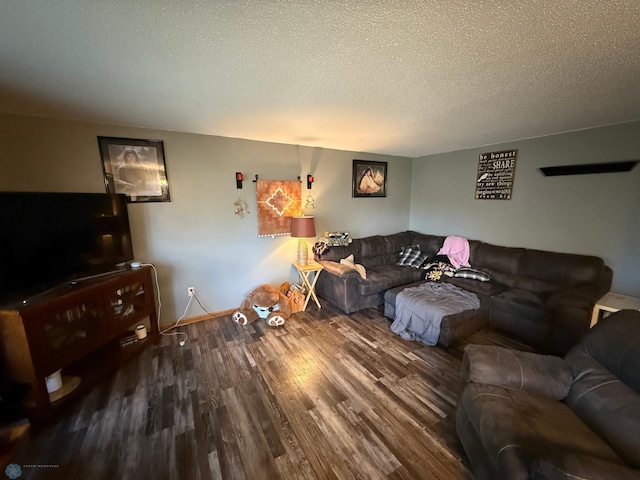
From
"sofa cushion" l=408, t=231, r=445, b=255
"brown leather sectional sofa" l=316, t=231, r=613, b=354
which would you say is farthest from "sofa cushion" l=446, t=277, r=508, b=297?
"sofa cushion" l=408, t=231, r=445, b=255

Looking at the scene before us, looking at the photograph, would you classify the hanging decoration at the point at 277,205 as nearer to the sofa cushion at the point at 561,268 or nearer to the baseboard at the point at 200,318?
the baseboard at the point at 200,318

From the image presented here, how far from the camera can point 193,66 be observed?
1449mm

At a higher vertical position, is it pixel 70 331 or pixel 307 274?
pixel 70 331

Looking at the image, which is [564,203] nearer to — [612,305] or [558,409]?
[612,305]

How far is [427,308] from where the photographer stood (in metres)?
2.64

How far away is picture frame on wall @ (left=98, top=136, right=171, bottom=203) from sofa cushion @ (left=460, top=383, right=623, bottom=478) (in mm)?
3391

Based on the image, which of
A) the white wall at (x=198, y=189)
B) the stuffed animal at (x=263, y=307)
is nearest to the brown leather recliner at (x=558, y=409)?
the stuffed animal at (x=263, y=307)

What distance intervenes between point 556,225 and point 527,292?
0.97m

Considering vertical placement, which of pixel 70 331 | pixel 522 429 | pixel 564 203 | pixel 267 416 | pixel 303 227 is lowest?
pixel 267 416

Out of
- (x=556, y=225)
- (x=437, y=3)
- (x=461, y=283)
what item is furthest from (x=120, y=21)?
(x=556, y=225)

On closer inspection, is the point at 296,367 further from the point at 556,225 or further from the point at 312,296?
the point at 556,225

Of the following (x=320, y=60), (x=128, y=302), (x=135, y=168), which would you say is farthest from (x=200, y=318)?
(x=320, y=60)

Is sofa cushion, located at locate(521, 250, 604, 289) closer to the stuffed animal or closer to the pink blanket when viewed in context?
the pink blanket

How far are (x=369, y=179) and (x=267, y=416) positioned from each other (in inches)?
148
